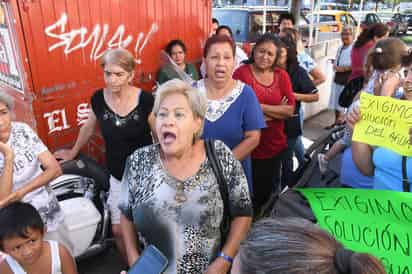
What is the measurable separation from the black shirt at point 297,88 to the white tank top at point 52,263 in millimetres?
2345

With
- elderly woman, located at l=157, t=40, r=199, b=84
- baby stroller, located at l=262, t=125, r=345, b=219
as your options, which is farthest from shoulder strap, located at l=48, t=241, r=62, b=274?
elderly woman, located at l=157, t=40, r=199, b=84

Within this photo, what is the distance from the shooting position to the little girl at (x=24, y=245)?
1.84m

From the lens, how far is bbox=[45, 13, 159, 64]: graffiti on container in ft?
10.2

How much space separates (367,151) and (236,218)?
790mm

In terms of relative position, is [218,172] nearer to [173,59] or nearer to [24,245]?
[24,245]

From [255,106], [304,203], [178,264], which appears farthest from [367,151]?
[178,264]

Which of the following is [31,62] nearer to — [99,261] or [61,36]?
[61,36]

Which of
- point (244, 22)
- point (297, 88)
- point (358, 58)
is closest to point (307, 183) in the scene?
point (297, 88)

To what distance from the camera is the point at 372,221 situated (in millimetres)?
1398

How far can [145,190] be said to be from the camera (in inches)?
64.0

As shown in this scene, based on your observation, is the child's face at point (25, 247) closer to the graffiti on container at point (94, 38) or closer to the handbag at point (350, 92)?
the graffiti on container at point (94, 38)

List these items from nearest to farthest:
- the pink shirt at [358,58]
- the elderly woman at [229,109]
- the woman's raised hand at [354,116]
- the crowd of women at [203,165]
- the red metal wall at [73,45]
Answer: the crowd of women at [203,165]
the woman's raised hand at [354,116]
the elderly woman at [229,109]
the red metal wall at [73,45]
the pink shirt at [358,58]

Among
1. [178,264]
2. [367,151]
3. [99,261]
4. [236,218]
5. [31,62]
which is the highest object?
[31,62]

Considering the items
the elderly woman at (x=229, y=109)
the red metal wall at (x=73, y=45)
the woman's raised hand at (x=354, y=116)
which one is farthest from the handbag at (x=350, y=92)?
the woman's raised hand at (x=354, y=116)
